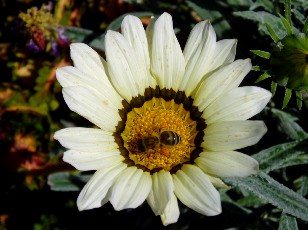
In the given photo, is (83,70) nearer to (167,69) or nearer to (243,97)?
(167,69)

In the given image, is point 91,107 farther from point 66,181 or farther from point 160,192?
point 66,181

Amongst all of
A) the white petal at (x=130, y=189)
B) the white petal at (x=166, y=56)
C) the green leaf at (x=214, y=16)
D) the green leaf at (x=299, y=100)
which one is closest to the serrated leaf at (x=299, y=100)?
the green leaf at (x=299, y=100)

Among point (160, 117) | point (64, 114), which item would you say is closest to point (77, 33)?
point (64, 114)

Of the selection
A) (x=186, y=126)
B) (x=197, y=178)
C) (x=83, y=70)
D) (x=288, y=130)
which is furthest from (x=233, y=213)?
(x=83, y=70)

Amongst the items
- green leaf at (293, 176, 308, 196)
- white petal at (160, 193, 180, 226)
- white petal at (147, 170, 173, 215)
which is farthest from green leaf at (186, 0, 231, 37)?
white petal at (160, 193, 180, 226)

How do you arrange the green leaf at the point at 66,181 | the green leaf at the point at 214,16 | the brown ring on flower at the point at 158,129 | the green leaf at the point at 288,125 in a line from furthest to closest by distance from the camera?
the green leaf at the point at 214,16
the green leaf at the point at 66,181
the green leaf at the point at 288,125
the brown ring on flower at the point at 158,129

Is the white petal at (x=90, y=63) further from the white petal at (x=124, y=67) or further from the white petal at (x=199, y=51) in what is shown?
the white petal at (x=199, y=51)
